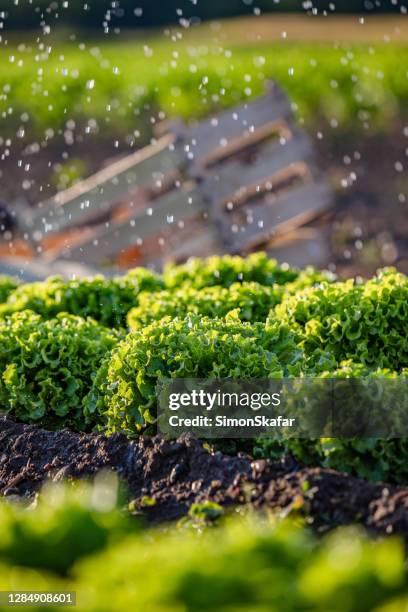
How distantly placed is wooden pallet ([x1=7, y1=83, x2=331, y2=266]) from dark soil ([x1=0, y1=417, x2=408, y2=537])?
5078mm

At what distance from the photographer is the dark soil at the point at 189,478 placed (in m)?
3.34

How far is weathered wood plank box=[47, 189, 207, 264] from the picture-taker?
941cm

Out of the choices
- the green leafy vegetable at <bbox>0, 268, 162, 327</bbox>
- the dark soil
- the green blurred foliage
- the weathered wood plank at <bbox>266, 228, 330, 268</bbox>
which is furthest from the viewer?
the weathered wood plank at <bbox>266, 228, 330, 268</bbox>

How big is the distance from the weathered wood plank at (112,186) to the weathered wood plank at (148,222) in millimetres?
195

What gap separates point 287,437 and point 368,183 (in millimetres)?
9893

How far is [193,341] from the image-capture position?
4316mm

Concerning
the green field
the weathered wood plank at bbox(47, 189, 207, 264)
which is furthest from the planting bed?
the green field

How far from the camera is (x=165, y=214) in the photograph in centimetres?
943

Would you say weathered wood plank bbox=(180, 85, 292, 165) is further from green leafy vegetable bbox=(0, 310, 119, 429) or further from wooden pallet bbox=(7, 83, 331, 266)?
green leafy vegetable bbox=(0, 310, 119, 429)

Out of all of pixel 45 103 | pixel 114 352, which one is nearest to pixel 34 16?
pixel 45 103

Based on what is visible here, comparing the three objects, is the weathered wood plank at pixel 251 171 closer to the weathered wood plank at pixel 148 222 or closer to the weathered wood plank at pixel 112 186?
the weathered wood plank at pixel 148 222

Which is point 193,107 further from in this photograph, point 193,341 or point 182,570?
point 182,570

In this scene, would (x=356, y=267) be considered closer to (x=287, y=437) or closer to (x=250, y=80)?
(x=250, y=80)

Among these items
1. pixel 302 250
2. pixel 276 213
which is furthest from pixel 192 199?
pixel 302 250
